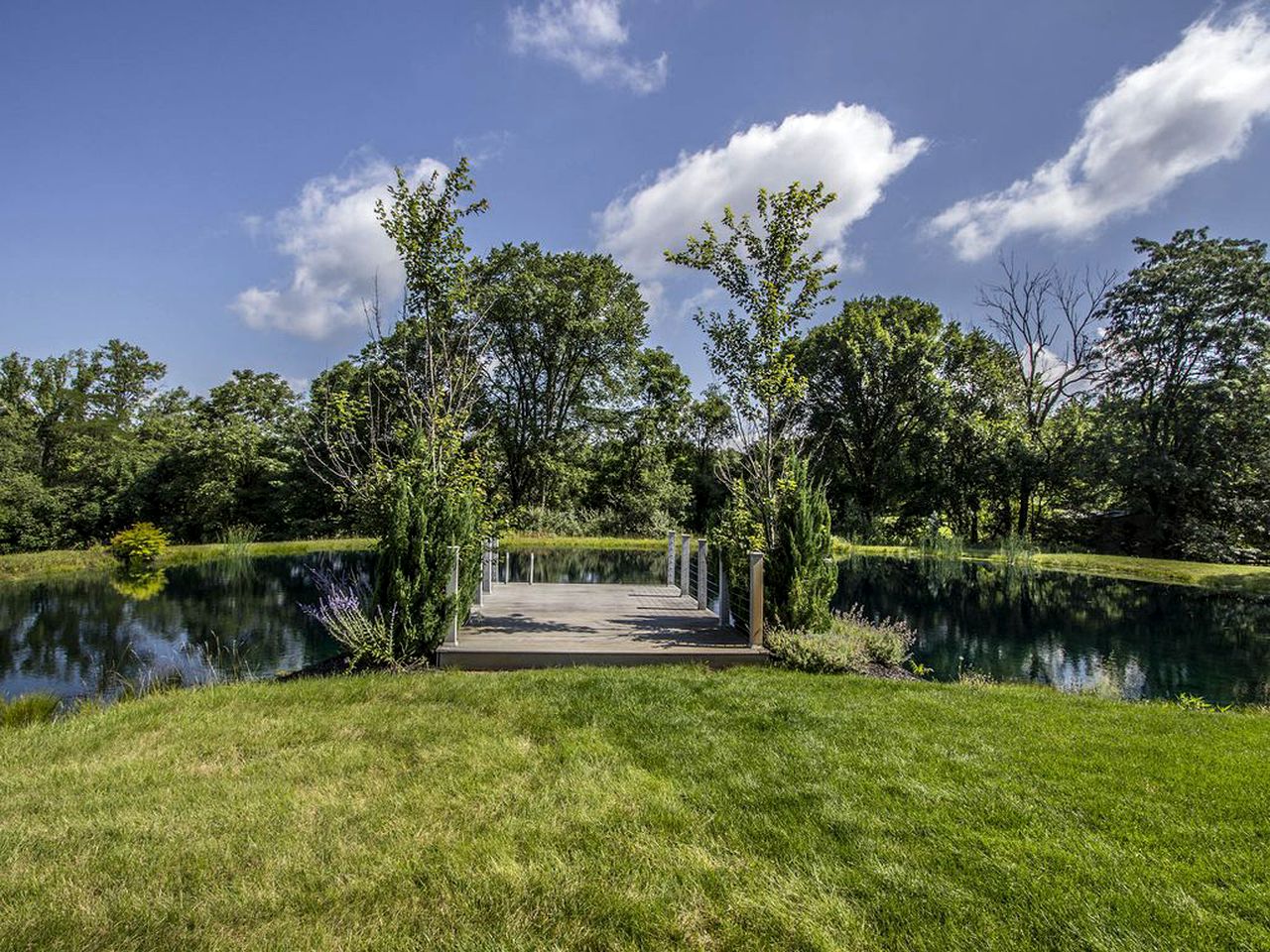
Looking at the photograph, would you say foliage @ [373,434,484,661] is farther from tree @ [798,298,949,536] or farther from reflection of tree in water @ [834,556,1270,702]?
tree @ [798,298,949,536]

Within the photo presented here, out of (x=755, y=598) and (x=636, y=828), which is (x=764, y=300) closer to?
(x=755, y=598)

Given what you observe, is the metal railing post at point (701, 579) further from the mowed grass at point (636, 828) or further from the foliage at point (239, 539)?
the foliage at point (239, 539)

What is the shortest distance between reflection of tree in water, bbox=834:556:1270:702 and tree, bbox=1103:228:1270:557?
5819 mm

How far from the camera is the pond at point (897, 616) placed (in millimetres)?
6984

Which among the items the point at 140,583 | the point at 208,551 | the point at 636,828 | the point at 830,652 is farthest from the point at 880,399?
the point at 636,828

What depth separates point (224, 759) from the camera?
10.9 feet

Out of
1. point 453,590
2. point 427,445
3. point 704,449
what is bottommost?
point 453,590

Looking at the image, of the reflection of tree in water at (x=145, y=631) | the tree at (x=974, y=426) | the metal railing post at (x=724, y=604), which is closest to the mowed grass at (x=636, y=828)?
the metal railing post at (x=724, y=604)

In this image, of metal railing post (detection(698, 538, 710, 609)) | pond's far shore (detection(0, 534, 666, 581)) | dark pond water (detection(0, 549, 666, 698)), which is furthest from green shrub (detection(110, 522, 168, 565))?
metal railing post (detection(698, 538, 710, 609))

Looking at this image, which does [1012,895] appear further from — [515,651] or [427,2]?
[427,2]

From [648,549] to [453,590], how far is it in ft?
50.3

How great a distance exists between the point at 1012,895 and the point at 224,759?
12.2 ft

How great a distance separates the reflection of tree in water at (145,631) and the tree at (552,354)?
1102 centimetres

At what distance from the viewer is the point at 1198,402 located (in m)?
18.5
